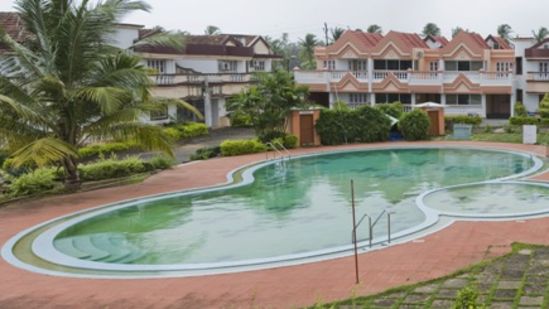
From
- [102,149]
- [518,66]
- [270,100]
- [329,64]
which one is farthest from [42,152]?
[518,66]

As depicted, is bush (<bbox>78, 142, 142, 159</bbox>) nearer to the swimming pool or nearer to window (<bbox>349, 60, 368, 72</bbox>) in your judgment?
the swimming pool

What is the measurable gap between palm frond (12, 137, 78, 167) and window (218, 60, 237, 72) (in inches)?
925

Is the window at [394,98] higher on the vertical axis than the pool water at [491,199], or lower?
higher

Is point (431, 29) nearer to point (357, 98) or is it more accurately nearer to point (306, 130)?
point (357, 98)

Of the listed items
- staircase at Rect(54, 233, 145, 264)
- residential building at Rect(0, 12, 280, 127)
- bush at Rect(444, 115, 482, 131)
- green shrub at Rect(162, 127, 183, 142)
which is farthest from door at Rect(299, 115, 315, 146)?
staircase at Rect(54, 233, 145, 264)

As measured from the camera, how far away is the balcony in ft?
112

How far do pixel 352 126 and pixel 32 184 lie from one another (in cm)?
1546

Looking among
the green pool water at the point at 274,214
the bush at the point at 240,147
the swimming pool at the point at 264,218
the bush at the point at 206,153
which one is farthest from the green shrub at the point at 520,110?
the bush at the point at 206,153

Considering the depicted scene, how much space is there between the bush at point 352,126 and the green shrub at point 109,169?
10048mm

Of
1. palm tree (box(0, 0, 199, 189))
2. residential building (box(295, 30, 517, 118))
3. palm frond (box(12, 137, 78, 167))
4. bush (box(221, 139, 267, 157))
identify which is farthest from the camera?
residential building (box(295, 30, 517, 118))

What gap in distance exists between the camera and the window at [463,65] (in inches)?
1650

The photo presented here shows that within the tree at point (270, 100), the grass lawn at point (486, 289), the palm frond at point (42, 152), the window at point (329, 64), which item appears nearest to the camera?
A: the grass lawn at point (486, 289)

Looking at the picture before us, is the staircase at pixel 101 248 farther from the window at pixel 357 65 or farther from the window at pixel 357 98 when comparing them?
the window at pixel 357 65

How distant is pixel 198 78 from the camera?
37.5 metres
